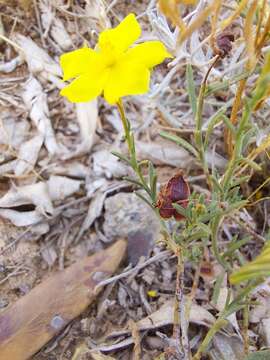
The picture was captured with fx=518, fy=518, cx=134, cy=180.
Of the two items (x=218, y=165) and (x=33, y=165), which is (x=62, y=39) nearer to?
(x=33, y=165)

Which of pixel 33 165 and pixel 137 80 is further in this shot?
pixel 33 165

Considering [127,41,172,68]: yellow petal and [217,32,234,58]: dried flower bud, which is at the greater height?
[127,41,172,68]: yellow petal

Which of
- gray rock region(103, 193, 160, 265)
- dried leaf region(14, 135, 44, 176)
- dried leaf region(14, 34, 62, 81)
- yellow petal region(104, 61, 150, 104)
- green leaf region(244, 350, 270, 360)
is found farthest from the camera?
dried leaf region(14, 34, 62, 81)

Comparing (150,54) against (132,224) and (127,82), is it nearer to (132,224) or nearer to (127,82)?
(127,82)

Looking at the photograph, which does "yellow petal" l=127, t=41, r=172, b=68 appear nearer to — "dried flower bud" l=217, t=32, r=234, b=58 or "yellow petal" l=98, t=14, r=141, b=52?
"yellow petal" l=98, t=14, r=141, b=52

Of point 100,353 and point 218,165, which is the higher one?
Answer: point 218,165

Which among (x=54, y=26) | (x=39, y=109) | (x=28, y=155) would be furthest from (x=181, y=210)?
(x=54, y=26)

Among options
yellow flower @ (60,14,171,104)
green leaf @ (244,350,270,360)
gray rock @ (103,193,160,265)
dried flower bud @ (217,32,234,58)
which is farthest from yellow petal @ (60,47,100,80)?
green leaf @ (244,350,270,360)

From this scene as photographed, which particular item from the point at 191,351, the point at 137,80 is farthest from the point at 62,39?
the point at 191,351
